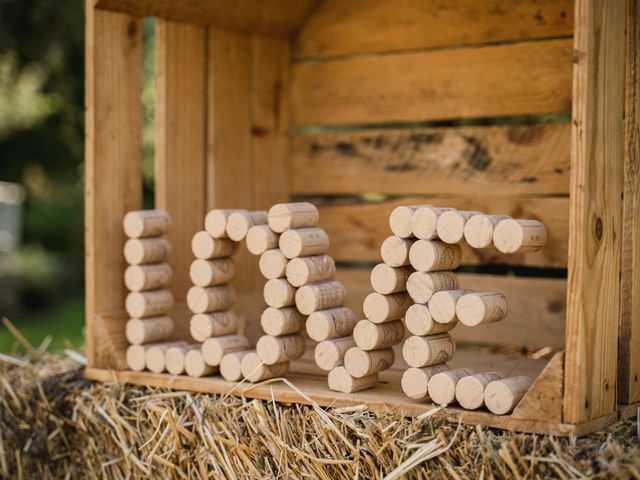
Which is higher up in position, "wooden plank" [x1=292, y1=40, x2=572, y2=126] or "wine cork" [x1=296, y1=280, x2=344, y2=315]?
"wooden plank" [x1=292, y1=40, x2=572, y2=126]

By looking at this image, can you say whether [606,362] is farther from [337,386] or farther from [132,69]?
[132,69]

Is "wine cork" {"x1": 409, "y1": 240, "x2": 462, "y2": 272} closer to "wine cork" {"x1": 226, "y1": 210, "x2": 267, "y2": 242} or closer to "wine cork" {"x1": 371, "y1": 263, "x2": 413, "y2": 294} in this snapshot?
"wine cork" {"x1": 371, "y1": 263, "x2": 413, "y2": 294}

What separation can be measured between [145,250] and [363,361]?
0.83 meters

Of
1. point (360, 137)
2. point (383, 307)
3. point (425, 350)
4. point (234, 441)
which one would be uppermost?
point (360, 137)

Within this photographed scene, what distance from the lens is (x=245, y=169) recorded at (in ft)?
10.9

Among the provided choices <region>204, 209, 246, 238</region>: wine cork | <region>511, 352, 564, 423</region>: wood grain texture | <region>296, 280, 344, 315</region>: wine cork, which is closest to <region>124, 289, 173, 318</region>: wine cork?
<region>204, 209, 246, 238</region>: wine cork

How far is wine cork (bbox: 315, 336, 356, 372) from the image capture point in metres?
2.38

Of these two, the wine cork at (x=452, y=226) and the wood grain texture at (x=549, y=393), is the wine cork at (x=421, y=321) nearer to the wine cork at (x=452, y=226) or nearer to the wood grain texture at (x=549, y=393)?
the wine cork at (x=452, y=226)

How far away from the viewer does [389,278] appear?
7.47 ft

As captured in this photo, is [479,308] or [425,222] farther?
[425,222]

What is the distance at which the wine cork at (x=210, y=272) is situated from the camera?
2596mm

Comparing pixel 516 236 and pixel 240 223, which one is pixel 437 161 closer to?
pixel 240 223

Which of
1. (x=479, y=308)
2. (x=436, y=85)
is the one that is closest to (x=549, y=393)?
(x=479, y=308)

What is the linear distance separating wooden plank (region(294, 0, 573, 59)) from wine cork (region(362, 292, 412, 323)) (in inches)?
46.3
